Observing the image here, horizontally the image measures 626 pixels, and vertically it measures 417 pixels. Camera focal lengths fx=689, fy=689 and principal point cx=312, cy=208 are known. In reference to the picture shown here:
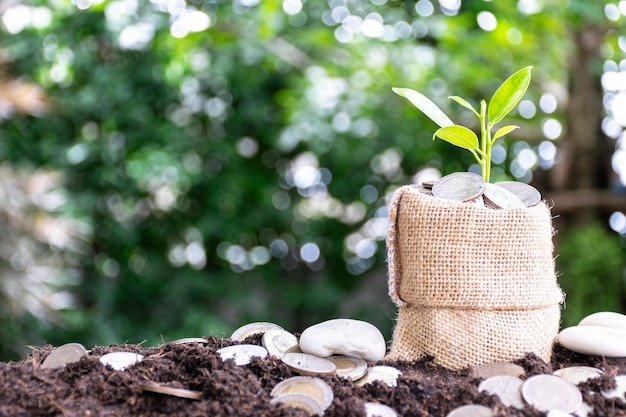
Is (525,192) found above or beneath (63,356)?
above

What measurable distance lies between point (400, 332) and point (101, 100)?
105 inches

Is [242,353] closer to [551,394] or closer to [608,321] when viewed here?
[551,394]

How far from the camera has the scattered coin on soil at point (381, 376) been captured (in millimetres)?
850

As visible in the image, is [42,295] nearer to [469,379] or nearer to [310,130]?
[310,130]

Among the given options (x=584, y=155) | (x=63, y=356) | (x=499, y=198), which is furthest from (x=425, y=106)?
(x=584, y=155)

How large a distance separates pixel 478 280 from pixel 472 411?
249 millimetres

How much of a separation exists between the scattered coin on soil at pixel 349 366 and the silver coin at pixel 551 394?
20 cm

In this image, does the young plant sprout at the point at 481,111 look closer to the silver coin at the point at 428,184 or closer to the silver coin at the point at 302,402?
the silver coin at the point at 428,184

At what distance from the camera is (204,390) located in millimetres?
770

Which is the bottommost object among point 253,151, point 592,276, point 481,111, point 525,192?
point 592,276

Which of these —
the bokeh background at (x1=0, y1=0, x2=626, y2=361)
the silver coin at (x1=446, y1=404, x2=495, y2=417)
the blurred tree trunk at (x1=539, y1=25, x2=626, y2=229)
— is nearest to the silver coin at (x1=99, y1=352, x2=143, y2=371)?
the silver coin at (x1=446, y1=404, x2=495, y2=417)

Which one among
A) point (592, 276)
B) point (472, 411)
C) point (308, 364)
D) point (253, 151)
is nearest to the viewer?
point (472, 411)

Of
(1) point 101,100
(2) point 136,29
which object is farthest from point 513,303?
(1) point 101,100

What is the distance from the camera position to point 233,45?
295 cm
